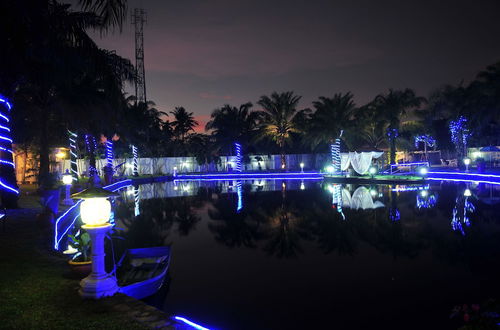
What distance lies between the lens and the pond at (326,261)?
246 inches

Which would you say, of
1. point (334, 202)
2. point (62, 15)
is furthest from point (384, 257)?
point (62, 15)

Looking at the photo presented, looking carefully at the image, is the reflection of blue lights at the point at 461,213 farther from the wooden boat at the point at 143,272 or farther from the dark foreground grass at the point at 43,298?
the dark foreground grass at the point at 43,298

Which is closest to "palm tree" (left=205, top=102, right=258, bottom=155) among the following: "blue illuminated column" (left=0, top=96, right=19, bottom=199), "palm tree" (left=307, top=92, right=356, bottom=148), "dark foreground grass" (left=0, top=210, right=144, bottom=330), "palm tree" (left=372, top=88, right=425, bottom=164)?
"palm tree" (left=307, top=92, right=356, bottom=148)

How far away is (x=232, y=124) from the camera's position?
4550 cm

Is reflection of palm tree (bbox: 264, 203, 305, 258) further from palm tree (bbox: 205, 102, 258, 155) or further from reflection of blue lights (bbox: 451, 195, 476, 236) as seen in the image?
palm tree (bbox: 205, 102, 258, 155)

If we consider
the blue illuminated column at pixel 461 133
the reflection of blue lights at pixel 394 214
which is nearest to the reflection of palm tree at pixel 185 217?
the reflection of blue lights at pixel 394 214

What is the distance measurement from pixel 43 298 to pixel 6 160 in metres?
10.8

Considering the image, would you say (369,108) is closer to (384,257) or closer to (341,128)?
(341,128)

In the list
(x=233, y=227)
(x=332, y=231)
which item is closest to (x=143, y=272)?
(x=233, y=227)

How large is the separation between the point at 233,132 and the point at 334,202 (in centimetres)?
2902

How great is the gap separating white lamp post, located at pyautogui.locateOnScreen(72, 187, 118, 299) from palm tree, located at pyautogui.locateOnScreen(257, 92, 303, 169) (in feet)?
127

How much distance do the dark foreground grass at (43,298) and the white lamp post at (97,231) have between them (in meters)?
0.21

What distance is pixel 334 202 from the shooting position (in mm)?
17734

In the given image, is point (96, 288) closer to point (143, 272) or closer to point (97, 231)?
point (97, 231)
